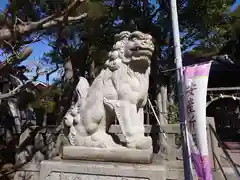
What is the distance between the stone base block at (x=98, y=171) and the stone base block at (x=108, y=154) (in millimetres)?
51

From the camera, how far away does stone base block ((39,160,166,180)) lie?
198 cm

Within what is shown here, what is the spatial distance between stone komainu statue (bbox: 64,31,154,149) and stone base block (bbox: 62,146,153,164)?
2.5 inches

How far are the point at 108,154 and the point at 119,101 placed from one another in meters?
0.57

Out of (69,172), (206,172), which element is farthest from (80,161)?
(206,172)

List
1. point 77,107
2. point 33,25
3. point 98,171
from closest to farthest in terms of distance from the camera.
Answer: point 98,171 → point 77,107 → point 33,25

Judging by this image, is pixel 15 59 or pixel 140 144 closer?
pixel 140 144

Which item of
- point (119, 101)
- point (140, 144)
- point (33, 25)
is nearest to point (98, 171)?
point (140, 144)

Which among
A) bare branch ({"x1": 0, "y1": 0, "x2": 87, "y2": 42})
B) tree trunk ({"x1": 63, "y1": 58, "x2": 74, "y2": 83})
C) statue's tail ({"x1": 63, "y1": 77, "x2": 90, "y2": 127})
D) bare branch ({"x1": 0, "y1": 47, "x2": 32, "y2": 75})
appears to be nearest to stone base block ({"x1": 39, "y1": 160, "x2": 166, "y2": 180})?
statue's tail ({"x1": 63, "y1": 77, "x2": 90, "y2": 127})

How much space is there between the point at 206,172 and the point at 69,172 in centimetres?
161

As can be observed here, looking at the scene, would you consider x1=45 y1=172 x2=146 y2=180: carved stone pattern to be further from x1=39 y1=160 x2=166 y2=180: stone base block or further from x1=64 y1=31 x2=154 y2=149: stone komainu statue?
x1=64 y1=31 x2=154 y2=149: stone komainu statue

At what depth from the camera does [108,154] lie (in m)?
2.21

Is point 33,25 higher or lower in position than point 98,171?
higher

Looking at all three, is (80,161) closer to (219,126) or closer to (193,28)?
(193,28)

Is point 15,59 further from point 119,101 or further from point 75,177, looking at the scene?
point 75,177
